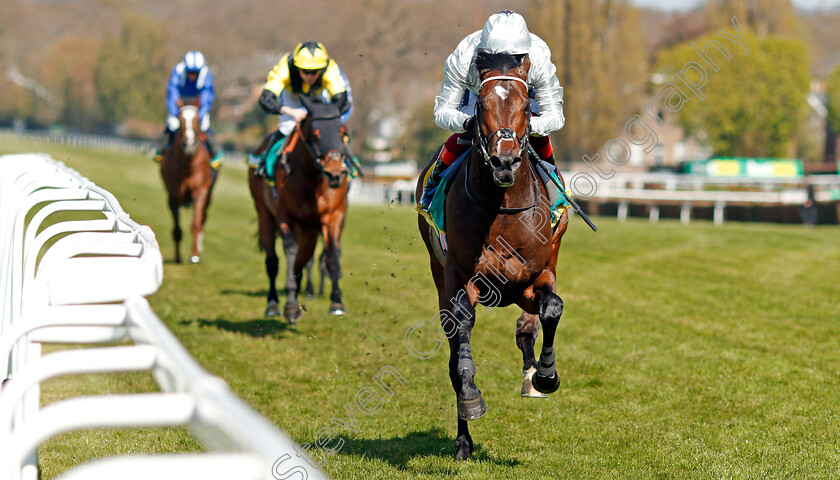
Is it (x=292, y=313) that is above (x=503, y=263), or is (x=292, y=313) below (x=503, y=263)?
below

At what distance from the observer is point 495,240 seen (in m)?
4.76

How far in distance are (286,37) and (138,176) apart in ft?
91.1

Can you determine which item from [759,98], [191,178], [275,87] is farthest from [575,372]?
[759,98]

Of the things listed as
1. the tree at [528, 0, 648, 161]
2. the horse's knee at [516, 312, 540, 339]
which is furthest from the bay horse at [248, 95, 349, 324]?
the tree at [528, 0, 648, 161]

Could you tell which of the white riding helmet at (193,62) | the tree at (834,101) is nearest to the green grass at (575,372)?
the white riding helmet at (193,62)

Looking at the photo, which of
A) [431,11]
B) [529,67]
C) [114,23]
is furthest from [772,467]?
[114,23]

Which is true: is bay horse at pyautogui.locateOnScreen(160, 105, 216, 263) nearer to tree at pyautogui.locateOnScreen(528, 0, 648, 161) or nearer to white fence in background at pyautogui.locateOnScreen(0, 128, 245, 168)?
tree at pyautogui.locateOnScreen(528, 0, 648, 161)

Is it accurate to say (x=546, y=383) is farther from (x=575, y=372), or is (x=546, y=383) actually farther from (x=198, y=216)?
(x=198, y=216)

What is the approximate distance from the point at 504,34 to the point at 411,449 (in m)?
2.47

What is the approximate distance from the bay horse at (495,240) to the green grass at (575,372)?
24.1 inches

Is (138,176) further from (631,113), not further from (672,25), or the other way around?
(672,25)

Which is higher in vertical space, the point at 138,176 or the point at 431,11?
the point at 431,11

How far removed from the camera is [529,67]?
467cm

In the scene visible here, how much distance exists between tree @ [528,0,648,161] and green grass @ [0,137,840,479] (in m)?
35.0
